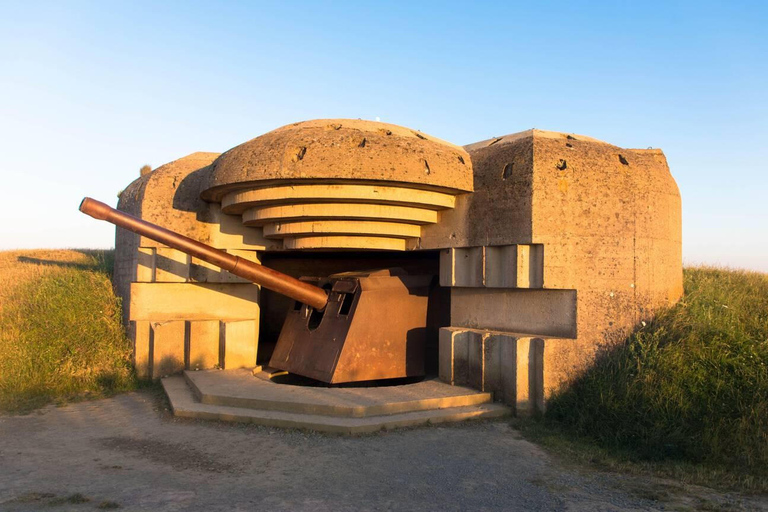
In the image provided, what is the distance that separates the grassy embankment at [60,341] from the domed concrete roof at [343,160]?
9.31 feet

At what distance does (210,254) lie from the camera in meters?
6.94

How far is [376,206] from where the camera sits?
6988 millimetres

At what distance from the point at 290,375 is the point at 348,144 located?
3.58 metres

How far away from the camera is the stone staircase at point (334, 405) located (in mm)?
5535

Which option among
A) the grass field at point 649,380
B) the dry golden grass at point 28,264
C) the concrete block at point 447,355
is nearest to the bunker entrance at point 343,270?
the concrete block at point 447,355

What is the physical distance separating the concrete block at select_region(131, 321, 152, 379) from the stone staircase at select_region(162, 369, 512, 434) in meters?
1.17

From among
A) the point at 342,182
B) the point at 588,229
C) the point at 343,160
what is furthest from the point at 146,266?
the point at 588,229

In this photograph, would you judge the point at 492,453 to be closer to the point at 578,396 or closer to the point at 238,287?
the point at 578,396

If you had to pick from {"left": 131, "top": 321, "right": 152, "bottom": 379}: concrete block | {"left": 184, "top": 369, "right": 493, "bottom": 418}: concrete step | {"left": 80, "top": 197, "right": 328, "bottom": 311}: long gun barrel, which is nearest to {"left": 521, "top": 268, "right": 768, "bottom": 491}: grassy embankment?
{"left": 184, "top": 369, "right": 493, "bottom": 418}: concrete step

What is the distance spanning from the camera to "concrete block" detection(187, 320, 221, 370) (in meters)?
7.93

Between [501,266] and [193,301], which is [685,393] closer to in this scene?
[501,266]

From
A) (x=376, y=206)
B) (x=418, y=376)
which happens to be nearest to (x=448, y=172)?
(x=376, y=206)

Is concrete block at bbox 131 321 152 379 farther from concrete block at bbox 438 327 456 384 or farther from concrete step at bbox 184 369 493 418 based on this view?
concrete block at bbox 438 327 456 384

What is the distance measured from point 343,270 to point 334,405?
18.5 ft
